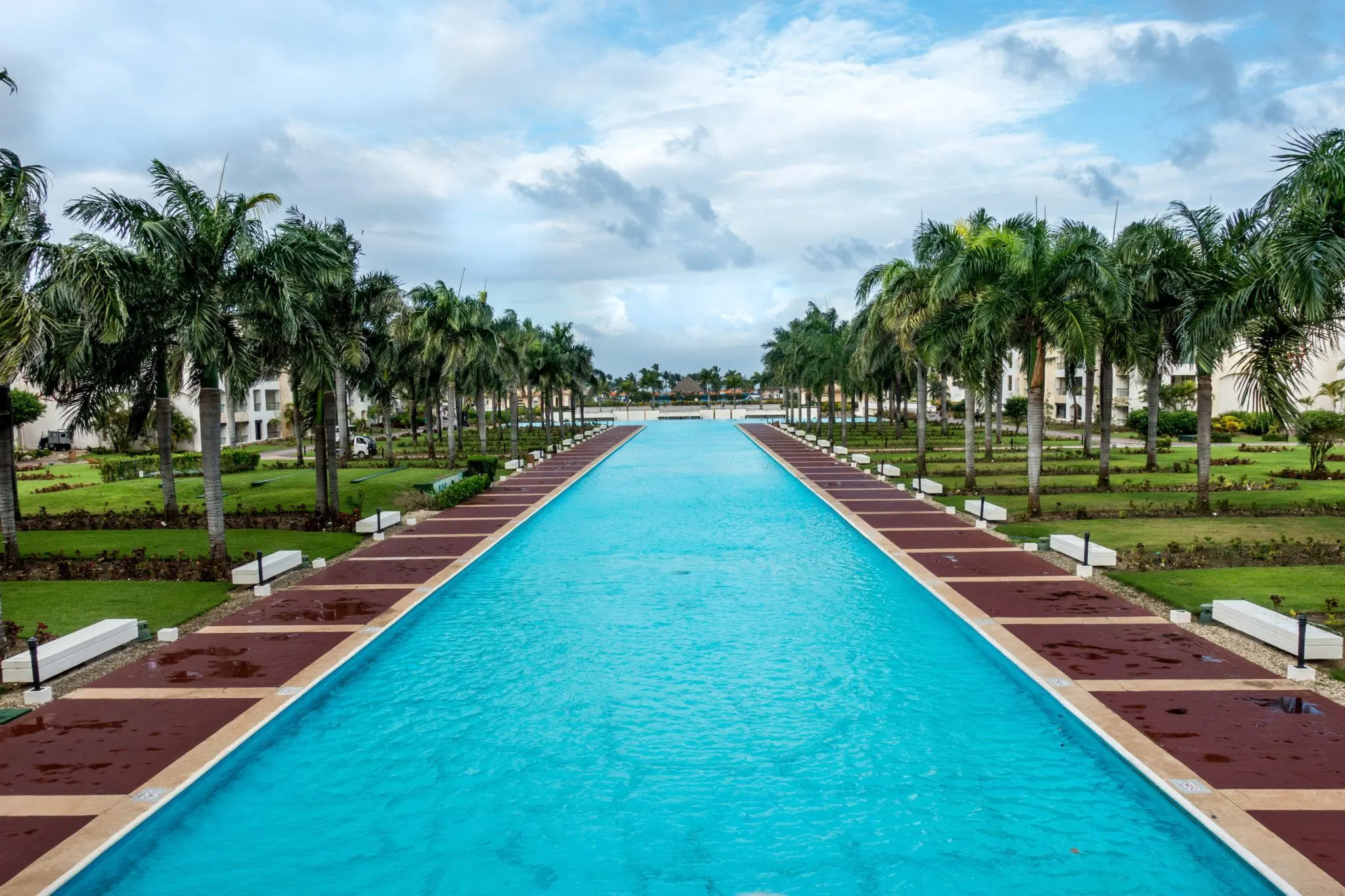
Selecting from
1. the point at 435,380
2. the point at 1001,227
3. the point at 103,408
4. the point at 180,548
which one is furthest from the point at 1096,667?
the point at 435,380

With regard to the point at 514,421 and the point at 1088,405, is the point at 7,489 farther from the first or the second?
the point at 1088,405

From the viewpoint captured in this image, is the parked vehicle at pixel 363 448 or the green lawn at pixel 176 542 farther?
the parked vehicle at pixel 363 448

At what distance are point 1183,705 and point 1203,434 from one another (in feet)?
49.8

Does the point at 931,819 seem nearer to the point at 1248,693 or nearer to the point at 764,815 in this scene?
the point at 764,815

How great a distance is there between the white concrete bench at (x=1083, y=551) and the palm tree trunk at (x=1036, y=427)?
4.58 m

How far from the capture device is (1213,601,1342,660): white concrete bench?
38.7 ft

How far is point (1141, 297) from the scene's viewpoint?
84.0 ft

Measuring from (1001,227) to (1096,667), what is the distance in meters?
16.0

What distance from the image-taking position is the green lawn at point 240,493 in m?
27.6

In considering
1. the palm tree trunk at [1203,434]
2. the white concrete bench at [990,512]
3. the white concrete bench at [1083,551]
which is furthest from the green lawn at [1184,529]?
the white concrete bench at [1083,551]

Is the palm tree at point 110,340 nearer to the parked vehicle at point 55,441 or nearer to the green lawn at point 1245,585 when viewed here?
the green lawn at point 1245,585

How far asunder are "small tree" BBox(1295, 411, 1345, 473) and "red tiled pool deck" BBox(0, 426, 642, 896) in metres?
31.9

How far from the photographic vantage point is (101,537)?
22.1 m

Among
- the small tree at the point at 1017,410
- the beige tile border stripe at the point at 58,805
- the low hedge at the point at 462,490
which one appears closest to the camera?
the beige tile border stripe at the point at 58,805
